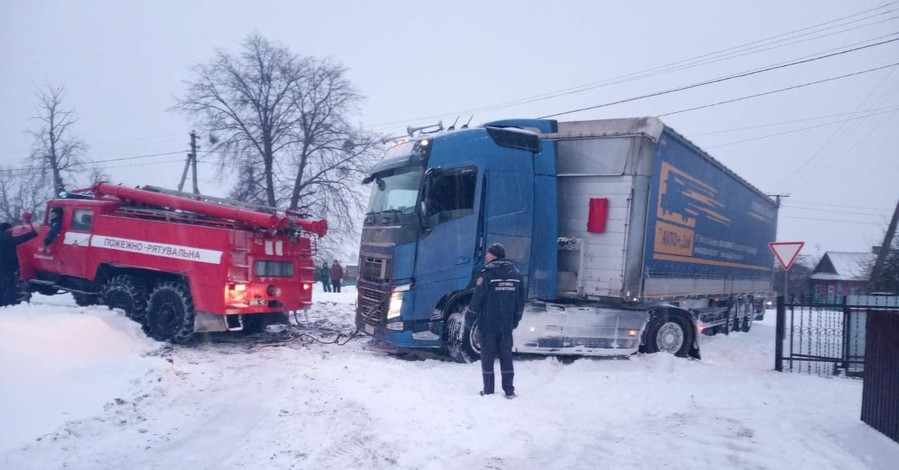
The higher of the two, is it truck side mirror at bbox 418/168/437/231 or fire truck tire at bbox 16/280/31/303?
truck side mirror at bbox 418/168/437/231

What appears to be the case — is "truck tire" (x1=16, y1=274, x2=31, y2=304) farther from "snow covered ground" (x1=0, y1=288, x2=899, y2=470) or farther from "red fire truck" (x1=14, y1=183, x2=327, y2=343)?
"snow covered ground" (x1=0, y1=288, x2=899, y2=470)

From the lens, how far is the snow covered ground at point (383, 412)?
4980mm

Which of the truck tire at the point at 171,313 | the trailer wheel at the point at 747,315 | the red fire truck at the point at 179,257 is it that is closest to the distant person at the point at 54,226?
the red fire truck at the point at 179,257

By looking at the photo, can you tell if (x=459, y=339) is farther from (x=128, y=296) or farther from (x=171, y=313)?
(x=128, y=296)

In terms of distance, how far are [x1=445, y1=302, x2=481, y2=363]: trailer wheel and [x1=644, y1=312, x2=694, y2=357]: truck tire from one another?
10.0 ft

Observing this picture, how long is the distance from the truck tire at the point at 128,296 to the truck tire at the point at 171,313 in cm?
26

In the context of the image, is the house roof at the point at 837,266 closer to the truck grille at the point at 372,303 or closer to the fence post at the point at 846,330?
the fence post at the point at 846,330

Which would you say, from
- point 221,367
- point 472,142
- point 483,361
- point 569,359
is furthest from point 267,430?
point 569,359

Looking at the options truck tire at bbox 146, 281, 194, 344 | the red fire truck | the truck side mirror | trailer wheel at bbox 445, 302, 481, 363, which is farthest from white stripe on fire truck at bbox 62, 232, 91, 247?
trailer wheel at bbox 445, 302, 481, 363

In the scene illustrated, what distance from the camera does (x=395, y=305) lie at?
30.9ft

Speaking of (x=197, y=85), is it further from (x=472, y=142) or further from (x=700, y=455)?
(x=700, y=455)

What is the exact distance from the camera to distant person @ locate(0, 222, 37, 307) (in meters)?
11.5

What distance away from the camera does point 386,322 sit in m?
9.50

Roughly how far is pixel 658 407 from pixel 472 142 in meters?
4.67
